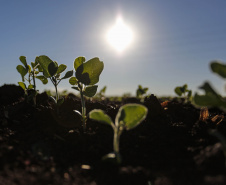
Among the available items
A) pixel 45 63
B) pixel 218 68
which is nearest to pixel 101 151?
pixel 218 68

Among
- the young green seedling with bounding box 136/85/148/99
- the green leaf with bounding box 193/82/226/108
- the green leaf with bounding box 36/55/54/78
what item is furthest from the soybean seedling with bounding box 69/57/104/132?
the young green seedling with bounding box 136/85/148/99

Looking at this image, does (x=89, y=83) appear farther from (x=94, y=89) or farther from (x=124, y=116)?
(x=124, y=116)

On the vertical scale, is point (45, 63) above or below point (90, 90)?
above

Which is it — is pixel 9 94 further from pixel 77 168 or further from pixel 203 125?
pixel 203 125

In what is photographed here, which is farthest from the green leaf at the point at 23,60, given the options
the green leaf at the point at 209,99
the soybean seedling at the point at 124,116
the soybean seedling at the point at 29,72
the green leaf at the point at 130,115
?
the green leaf at the point at 209,99

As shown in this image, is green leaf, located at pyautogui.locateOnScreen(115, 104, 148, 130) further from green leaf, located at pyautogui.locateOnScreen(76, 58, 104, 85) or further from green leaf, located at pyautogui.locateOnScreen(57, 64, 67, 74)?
green leaf, located at pyautogui.locateOnScreen(57, 64, 67, 74)

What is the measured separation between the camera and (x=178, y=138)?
2250 millimetres

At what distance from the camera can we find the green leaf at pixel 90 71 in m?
2.40

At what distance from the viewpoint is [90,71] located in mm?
2432

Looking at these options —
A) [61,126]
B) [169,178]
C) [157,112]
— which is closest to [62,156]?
[61,126]

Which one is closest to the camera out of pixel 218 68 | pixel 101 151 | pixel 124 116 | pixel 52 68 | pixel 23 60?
pixel 218 68

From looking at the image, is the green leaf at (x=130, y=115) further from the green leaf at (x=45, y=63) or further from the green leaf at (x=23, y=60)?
the green leaf at (x=23, y=60)

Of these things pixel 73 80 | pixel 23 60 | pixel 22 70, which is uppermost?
pixel 23 60

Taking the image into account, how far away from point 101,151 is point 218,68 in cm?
121
